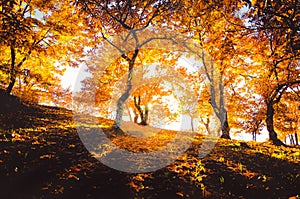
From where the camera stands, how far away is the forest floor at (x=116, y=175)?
176 inches

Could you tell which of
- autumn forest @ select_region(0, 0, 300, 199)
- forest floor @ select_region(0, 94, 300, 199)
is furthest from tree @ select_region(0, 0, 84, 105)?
forest floor @ select_region(0, 94, 300, 199)

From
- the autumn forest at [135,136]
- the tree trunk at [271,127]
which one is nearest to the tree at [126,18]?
the autumn forest at [135,136]

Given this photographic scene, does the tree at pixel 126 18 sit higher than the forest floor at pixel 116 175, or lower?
higher

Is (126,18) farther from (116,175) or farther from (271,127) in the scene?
(271,127)

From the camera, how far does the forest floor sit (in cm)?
447

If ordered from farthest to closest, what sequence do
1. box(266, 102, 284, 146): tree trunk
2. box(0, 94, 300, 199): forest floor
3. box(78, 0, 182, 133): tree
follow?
box(266, 102, 284, 146): tree trunk < box(78, 0, 182, 133): tree < box(0, 94, 300, 199): forest floor

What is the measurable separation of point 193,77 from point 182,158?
13.9 metres

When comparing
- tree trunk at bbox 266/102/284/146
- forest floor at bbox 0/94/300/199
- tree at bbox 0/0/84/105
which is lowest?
forest floor at bbox 0/94/300/199

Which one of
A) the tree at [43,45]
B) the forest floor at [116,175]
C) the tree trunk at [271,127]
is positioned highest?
the tree at [43,45]

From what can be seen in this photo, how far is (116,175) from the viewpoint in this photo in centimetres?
534

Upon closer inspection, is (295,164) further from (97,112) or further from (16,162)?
(97,112)

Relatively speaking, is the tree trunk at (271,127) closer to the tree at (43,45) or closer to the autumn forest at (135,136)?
the autumn forest at (135,136)

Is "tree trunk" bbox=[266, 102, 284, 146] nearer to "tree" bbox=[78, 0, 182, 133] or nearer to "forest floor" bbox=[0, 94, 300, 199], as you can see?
"forest floor" bbox=[0, 94, 300, 199]

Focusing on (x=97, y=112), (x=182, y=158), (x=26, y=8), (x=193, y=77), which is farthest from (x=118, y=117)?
(x=97, y=112)
